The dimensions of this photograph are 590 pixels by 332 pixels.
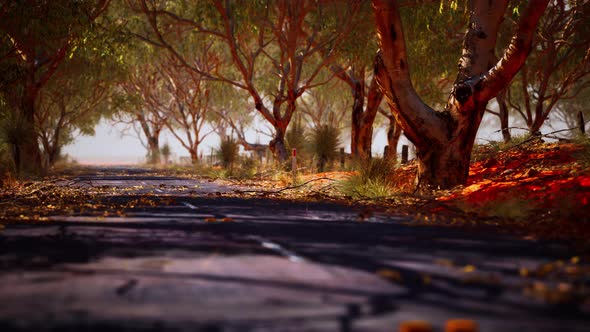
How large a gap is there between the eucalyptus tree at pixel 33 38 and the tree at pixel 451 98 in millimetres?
Result: 10521

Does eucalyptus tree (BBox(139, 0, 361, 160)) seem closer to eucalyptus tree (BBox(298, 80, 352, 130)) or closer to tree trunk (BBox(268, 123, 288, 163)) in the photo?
tree trunk (BBox(268, 123, 288, 163))

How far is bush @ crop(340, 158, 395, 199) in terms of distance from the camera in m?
13.6

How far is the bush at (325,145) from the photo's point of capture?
24.0 meters

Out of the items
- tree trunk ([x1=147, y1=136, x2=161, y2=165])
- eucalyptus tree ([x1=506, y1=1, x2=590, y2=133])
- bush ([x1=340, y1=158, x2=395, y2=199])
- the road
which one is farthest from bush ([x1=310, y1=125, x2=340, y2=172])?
tree trunk ([x1=147, y1=136, x2=161, y2=165])

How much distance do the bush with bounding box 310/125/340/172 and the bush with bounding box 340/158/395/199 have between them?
8.85 meters

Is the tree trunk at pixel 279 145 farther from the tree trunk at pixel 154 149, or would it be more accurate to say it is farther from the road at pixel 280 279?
the tree trunk at pixel 154 149

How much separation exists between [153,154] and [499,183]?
44897mm

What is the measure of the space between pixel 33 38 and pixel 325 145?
Result: 12638mm

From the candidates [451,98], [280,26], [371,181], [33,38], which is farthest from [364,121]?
[33,38]

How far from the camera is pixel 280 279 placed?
4809 mm

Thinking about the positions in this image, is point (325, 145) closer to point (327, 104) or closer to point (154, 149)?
point (327, 104)

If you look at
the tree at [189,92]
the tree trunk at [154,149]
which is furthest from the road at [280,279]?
the tree trunk at [154,149]

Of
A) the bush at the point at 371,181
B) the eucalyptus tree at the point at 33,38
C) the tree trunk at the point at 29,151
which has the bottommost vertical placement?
the bush at the point at 371,181

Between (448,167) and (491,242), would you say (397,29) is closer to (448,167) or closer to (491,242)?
(448,167)
